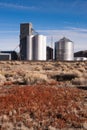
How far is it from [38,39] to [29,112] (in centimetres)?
10807

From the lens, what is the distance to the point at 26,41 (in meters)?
124

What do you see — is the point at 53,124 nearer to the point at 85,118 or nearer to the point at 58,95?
the point at 85,118

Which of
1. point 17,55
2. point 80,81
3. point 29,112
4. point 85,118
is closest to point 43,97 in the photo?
point 29,112

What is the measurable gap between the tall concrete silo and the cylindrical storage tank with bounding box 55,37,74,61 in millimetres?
11349

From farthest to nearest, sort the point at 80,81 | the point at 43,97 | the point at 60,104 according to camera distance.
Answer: the point at 80,81, the point at 43,97, the point at 60,104

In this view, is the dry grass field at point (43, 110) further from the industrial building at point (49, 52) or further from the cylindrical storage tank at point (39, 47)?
the industrial building at point (49, 52)

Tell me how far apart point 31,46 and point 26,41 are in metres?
2.76

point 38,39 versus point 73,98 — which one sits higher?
point 38,39

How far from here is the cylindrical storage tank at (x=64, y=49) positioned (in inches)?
5007

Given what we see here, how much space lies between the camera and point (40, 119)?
15.5m

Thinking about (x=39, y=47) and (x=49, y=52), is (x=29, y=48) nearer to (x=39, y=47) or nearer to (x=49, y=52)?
(x=39, y=47)

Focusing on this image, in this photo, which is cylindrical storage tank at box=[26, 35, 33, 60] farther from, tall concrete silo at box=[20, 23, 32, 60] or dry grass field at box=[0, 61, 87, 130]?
dry grass field at box=[0, 61, 87, 130]

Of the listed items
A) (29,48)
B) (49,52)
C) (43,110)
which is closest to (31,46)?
(29,48)

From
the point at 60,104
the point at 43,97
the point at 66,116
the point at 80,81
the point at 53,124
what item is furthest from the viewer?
the point at 80,81
